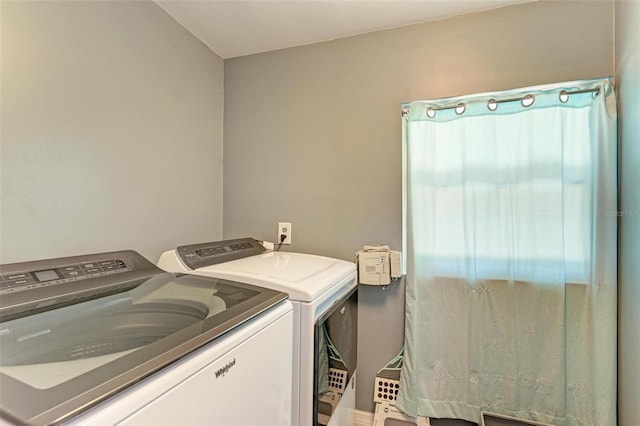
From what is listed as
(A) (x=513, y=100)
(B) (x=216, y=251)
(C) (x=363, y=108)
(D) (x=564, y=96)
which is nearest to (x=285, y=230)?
(B) (x=216, y=251)

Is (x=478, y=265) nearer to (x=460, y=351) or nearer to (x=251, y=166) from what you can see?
(x=460, y=351)

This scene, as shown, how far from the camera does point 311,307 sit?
1014mm

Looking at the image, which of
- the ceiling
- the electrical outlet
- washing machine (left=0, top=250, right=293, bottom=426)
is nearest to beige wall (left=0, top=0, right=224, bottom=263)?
the ceiling

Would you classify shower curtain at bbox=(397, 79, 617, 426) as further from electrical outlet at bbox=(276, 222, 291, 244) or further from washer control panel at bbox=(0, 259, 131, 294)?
washer control panel at bbox=(0, 259, 131, 294)

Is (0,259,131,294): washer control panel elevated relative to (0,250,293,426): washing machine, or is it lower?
elevated

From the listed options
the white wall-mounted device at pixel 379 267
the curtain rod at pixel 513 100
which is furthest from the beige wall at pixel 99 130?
the curtain rod at pixel 513 100

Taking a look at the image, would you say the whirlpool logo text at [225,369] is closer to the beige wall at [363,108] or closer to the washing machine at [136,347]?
the washing machine at [136,347]

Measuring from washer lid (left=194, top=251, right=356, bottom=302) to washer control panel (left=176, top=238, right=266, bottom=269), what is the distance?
0.05m

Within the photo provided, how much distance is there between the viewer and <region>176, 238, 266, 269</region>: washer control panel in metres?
1.29

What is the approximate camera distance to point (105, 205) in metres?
1.27

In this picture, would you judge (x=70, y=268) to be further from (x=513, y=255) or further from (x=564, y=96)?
(x=564, y=96)

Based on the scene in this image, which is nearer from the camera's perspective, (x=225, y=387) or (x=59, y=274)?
(x=225, y=387)

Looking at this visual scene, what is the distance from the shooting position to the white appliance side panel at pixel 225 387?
493 mm

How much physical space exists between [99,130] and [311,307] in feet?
3.61
